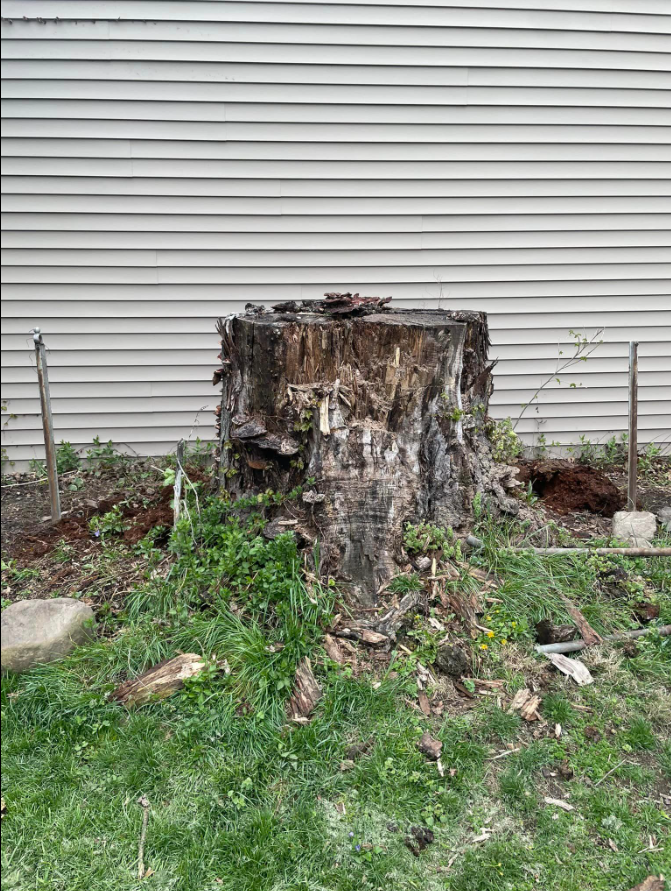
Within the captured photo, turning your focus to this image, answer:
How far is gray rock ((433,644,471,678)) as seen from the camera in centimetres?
284

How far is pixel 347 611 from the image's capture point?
302cm

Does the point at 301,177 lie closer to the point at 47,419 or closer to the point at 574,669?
the point at 47,419

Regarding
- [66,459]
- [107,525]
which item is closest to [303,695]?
[107,525]

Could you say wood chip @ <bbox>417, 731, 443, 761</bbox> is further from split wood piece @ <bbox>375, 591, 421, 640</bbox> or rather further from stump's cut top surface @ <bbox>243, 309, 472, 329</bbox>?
stump's cut top surface @ <bbox>243, 309, 472, 329</bbox>

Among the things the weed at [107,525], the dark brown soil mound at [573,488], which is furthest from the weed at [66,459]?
the dark brown soil mound at [573,488]

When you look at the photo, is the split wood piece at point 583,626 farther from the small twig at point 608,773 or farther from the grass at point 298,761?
the small twig at point 608,773

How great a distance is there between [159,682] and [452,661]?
1216 mm

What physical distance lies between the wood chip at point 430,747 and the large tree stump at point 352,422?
70cm

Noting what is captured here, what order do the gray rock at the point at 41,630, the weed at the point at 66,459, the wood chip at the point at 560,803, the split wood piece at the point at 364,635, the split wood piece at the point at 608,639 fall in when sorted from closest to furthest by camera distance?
the wood chip at the point at 560,803
the gray rock at the point at 41,630
the split wood piece at the point at 364,635
the split wood piece at the point at 608,639
the weed at the point at 66,459

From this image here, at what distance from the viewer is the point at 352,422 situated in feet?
10.3

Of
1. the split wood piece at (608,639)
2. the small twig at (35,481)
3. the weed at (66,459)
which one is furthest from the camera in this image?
the weed at (66,459)

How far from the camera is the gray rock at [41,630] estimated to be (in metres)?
2.80

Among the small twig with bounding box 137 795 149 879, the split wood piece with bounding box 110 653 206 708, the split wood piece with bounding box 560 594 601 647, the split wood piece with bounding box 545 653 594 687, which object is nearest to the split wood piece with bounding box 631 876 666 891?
the split wood piece with bounding box 545 653 594 687

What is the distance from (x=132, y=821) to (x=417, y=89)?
4900 millimetres
